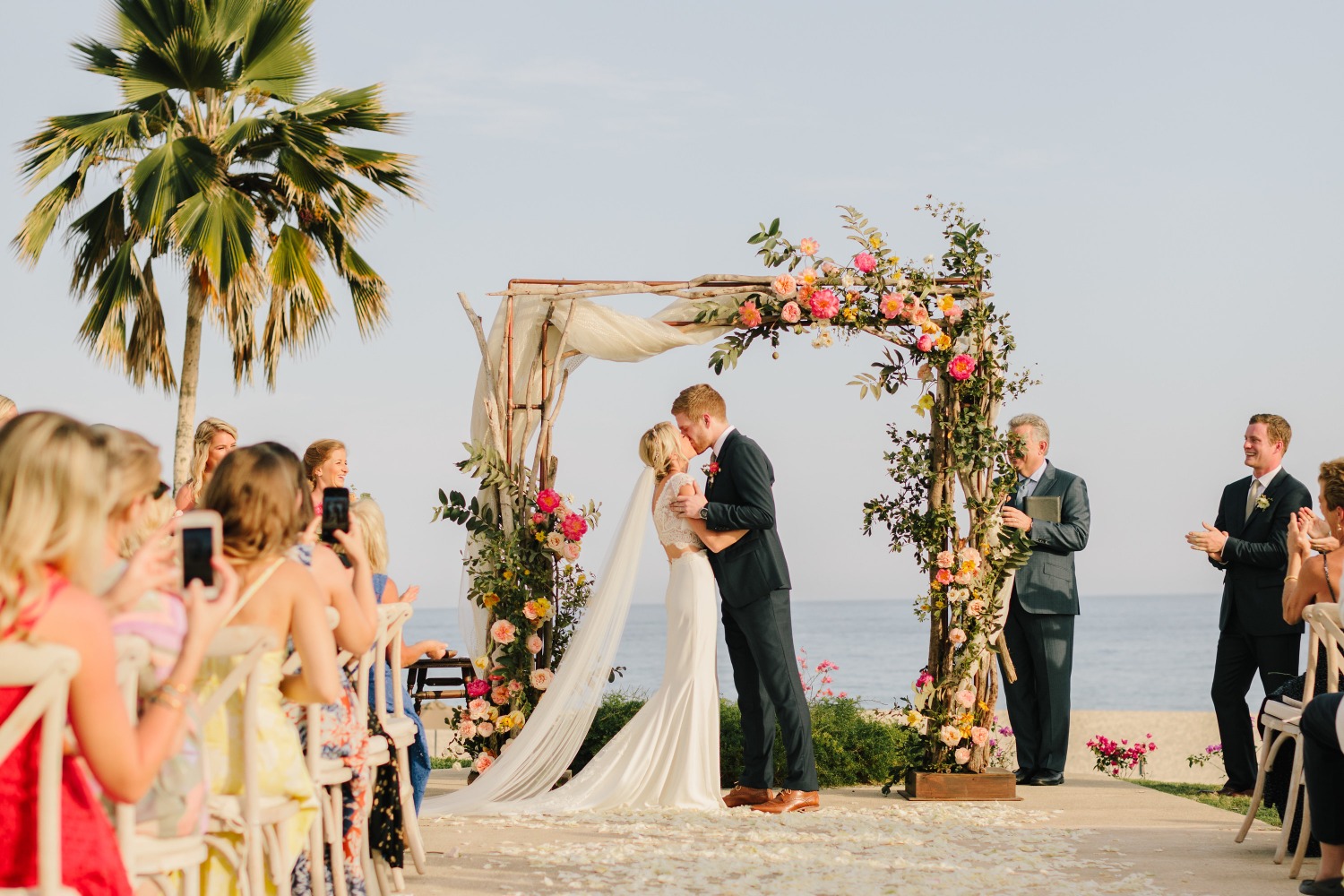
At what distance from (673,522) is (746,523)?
0.41m

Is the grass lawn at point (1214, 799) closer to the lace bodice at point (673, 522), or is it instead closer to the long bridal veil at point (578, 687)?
the lace bodice at point (673, 522)

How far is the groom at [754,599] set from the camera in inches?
244

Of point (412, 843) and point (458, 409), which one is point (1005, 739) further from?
point (412, 843)

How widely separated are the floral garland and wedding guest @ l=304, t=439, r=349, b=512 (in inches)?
82.5

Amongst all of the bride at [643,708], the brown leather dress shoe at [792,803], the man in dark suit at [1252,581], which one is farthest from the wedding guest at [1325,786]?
the bride at [643,708]

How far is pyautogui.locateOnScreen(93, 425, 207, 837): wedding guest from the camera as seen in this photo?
2361mm

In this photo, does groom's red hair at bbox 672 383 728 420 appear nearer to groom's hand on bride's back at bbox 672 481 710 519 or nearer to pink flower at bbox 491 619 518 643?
groom's hand on bride's back at bbox 672 481 710 519

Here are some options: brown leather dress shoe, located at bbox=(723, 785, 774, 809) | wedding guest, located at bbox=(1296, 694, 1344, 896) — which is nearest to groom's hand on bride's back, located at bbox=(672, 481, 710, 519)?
brown leather dress shoe, located at bbox=(723, 785, 774, 809)

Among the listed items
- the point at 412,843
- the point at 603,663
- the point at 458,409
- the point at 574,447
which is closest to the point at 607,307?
the point at 574,447

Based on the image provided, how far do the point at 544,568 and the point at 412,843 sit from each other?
234 centimetres

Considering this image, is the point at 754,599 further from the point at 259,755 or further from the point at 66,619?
the point at 66,619

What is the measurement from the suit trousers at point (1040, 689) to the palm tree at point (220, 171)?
6075mm

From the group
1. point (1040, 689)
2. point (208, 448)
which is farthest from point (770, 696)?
point (208, 448)

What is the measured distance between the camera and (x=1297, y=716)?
457 cm
